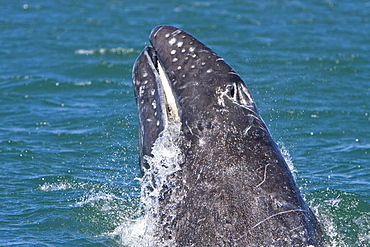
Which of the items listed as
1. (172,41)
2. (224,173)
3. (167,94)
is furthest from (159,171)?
(172,41)

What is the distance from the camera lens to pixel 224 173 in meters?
6.54

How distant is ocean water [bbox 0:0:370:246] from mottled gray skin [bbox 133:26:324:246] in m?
1.75

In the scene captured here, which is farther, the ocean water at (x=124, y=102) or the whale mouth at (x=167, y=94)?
the ocean water at (x=124, y=102)

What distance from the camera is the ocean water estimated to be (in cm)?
972

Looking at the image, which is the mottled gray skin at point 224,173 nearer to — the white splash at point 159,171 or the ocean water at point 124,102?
the white splash at point 159,171

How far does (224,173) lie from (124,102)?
8.70 m

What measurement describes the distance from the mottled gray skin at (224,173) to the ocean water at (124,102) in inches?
68.7

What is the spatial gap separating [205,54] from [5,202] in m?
4.64

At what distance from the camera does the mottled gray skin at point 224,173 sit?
20.8ft

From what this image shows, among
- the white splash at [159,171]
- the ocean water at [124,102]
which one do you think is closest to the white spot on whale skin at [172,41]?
the white splash at [159,171]

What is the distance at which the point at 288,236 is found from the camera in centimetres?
629

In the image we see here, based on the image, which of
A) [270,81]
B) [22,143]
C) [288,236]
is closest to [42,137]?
[22,143]

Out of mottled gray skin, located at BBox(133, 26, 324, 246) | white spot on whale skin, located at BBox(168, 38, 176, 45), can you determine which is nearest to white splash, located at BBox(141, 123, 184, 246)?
mottled gray skin, located at BBox(133, 26, 324, 246)

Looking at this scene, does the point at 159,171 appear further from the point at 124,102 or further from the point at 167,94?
the point at 124,102
